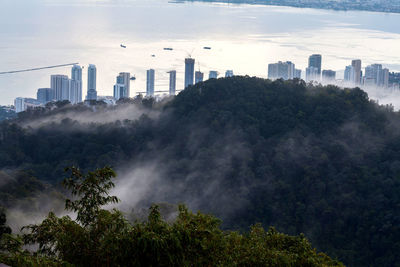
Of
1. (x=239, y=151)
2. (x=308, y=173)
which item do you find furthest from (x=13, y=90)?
(x=308, y=173)

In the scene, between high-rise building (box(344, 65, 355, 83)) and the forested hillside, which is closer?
the forested hillside

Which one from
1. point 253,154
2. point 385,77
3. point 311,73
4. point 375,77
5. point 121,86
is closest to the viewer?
point 253,154

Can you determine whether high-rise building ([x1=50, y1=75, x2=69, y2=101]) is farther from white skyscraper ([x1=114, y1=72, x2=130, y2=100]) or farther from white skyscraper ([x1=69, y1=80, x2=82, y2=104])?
white skyscraper ([x1=114, y1=72, x2=130, y2=100])

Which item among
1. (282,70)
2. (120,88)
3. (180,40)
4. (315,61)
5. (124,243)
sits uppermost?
(124,243)

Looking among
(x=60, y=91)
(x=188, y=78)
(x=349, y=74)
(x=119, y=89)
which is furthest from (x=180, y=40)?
(x=349, y=74)

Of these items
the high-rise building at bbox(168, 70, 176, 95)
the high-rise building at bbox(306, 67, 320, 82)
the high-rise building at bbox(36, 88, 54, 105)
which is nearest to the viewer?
the high-rise building at bbox(36, 88, 54, 105)

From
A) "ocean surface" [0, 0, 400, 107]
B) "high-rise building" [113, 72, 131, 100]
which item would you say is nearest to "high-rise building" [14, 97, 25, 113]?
"ocean surface" [0, 0, 400, 107]

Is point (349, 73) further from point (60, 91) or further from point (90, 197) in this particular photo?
point (90, 197)
